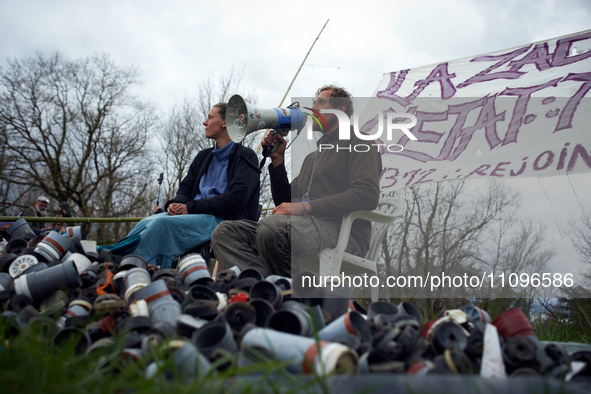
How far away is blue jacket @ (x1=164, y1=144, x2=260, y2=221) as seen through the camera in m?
3.48

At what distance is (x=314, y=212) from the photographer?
114 inches

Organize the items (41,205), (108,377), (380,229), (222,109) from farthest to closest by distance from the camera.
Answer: (41,205)
(222,109)
(380,229)
(108,377)

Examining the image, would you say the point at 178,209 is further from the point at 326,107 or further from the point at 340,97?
the point at 340,97

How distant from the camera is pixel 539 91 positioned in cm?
373

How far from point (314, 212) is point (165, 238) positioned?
1.20m

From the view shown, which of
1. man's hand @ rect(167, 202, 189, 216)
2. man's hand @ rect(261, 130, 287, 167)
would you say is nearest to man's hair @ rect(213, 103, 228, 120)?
man's hand @ rect(261, 130, 287, 167)

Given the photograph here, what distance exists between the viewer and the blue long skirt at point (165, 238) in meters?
3.20

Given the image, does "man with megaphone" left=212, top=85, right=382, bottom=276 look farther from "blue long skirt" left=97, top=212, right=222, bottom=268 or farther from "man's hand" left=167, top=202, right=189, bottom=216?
"man's hand" left=167, top=202, right=189, bottom=216

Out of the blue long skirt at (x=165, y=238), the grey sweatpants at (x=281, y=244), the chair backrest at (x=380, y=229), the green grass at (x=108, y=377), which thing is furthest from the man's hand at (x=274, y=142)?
the green grass at (x=108, y=377)

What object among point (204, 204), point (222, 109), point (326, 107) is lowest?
point (204, 204)

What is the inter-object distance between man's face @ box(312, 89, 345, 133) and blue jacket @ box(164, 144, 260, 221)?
2.22ft

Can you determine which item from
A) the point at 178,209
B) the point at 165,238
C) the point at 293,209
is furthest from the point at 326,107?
the point at 165,238

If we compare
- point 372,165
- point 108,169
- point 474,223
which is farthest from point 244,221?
point 108,169

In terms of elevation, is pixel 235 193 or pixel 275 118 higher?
pixel 275 118
